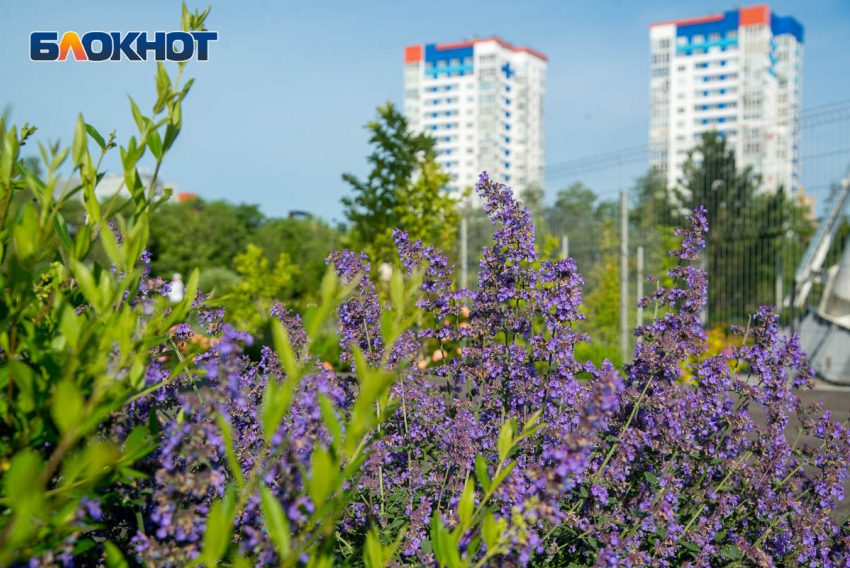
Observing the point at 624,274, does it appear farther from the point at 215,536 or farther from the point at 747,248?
the point at 215,536

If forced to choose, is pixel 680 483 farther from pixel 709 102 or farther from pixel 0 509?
pixel 709 102

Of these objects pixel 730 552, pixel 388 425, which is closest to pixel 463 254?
pixel 388 425

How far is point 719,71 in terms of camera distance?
105m

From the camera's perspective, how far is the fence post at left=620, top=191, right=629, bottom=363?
11516mm

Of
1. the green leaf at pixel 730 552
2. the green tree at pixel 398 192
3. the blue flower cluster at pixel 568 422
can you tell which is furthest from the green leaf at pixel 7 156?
the green tree at pixel 398 192

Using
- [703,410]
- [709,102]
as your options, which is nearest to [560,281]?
[703,410]

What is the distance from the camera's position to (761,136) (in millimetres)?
13547

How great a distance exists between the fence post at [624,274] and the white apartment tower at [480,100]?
10050cm

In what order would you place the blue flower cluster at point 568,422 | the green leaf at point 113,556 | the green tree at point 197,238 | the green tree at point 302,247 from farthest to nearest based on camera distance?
the green tree at point 197,238
the green tree at point 302,247
the blue flower cluster at point 568,422
the green leaf at point 113,556

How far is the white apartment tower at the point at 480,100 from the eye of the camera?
114m

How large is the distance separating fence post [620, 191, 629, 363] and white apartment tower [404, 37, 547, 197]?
100 meters

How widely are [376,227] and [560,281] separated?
8.78 meters

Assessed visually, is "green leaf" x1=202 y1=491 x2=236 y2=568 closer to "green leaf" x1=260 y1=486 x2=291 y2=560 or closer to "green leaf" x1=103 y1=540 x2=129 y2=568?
"green leaf" x1=260 y1=486 x2=291 y2=560

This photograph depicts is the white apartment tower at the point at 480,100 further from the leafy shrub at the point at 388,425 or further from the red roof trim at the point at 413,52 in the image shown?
the leafy shrub at the point at 388,425
